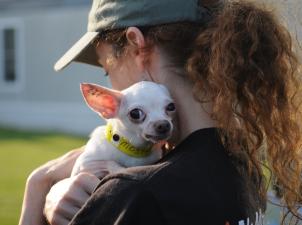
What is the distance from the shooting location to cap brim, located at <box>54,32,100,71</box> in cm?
232

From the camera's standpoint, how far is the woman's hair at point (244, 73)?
2061 millimetres

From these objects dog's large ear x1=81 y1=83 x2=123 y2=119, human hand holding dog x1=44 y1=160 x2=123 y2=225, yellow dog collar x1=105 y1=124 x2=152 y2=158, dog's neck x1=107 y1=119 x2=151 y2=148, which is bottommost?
human hand holding dog x1=44 y1=160 x2=123 y2=225

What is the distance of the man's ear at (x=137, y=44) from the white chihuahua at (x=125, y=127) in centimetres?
15

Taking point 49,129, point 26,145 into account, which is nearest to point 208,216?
point 26,145

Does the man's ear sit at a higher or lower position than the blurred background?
higher

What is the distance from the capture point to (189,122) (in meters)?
2.11

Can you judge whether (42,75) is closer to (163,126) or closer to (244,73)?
(163,126)

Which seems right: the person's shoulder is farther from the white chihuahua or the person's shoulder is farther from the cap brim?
the cap brim

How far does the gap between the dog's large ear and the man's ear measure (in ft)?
0.85

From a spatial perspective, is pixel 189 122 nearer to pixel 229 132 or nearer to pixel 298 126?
pixel 229 132

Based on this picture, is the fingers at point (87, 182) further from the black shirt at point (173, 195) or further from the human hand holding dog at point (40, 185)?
the human hand holding dog at point (40, 185)

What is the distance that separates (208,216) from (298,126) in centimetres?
56

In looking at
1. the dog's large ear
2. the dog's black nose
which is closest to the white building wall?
the dog's large ear

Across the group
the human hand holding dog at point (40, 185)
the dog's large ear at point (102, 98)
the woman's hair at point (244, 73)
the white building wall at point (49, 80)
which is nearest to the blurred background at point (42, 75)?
the white building wall at point (49, 80)
